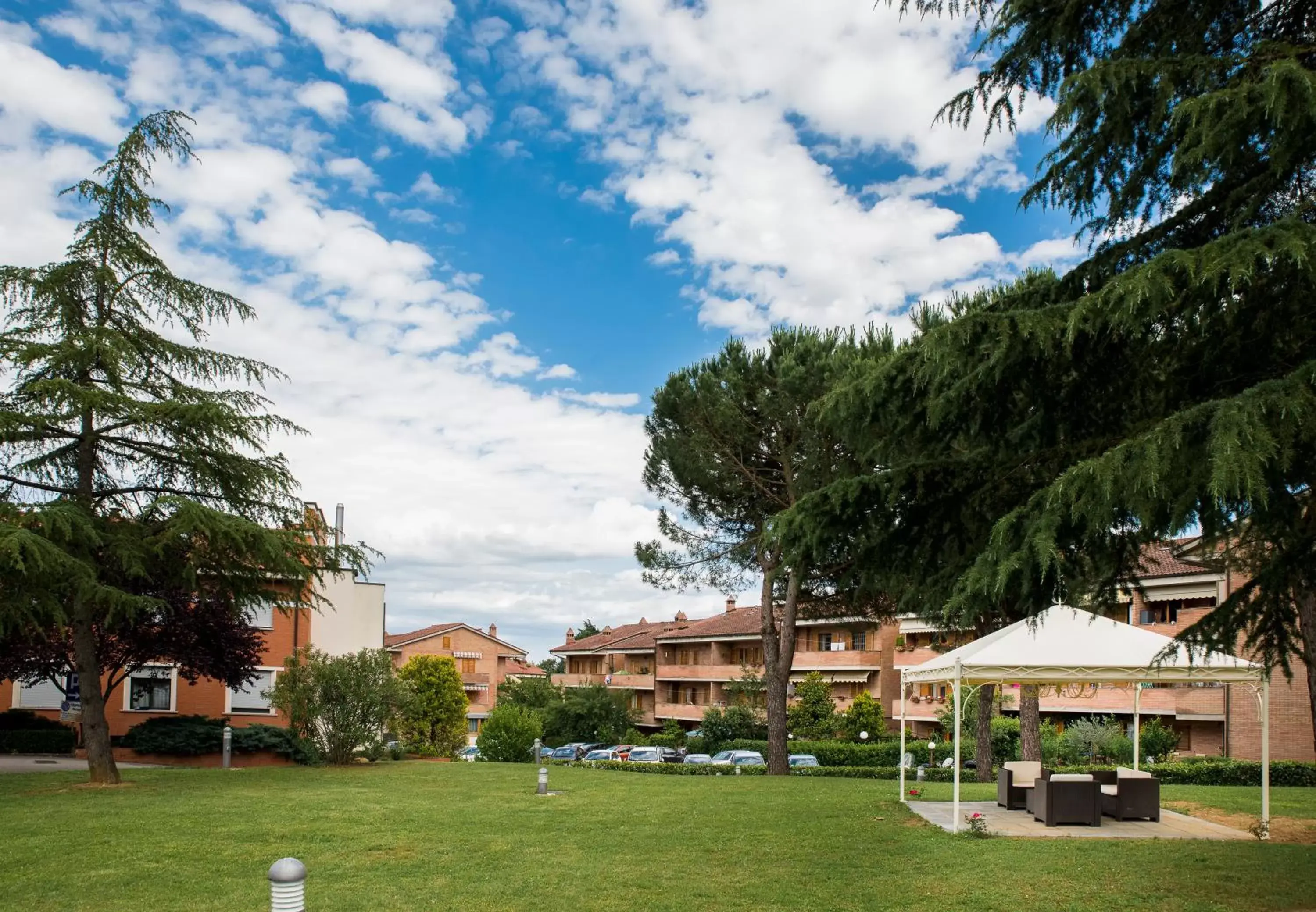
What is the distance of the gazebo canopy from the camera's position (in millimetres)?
14148

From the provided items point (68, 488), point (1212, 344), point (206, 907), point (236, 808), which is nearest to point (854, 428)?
point (1212, 344)

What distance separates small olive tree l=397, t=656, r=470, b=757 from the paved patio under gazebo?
27.6m

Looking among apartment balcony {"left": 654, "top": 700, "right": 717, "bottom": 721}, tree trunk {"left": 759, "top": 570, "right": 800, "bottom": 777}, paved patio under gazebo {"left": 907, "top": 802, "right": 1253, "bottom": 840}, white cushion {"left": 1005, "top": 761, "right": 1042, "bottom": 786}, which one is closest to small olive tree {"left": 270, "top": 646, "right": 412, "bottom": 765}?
tree trunk {"left": 759, "top": 570, "right": 800, "bottom": 777}

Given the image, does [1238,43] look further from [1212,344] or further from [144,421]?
[144,421]

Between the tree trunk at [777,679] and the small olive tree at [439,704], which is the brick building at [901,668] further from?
the small olive tree at [439,704]

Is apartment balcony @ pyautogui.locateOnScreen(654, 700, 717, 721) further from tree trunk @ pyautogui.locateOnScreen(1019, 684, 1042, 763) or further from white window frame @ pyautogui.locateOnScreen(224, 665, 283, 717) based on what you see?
tree trunk @ pyautogui.locateOnScreen(1019, 684, 1042, 763)

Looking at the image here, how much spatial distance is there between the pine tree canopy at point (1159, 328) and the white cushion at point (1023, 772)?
8.96m

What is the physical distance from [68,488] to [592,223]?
10.7 metres

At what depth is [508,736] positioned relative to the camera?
113 feet

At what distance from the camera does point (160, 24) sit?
13898mm

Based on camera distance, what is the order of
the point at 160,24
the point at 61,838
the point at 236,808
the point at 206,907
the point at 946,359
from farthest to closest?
1. the point at 236,808
2. the point at 160,24
3. the point at 61,838
4. the point at 206,907
5. the point at 946,359

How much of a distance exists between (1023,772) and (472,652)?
66.2 meters

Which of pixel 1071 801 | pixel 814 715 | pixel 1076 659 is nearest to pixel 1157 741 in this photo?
pixel 814 715

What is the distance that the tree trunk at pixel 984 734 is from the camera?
82.6 ft
